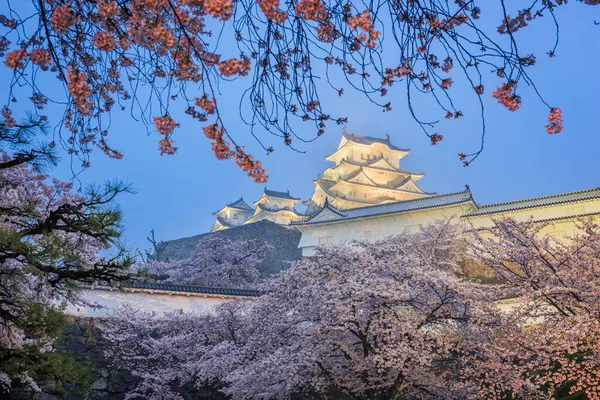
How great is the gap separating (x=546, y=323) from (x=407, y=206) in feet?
51.2

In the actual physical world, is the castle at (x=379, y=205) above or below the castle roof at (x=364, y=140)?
below

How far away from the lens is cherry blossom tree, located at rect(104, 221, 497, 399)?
9.73m

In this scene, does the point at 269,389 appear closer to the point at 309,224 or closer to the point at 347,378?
the point at 347,378

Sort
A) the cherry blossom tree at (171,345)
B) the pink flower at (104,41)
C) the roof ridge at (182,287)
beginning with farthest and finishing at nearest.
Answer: the roof ridge at (182,287), the cherry blossom tree at (171,345), the pink flower at (104,41)

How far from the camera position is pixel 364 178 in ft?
119

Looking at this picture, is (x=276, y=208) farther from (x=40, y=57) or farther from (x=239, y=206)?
(x=40, y=57)

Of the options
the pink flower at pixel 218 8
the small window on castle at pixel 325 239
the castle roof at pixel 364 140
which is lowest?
Result: the pink flower at pixel 218 8

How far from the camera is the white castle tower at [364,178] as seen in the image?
35.8m

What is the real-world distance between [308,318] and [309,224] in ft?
51.1

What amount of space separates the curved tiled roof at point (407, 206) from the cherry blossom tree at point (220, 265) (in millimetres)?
3165

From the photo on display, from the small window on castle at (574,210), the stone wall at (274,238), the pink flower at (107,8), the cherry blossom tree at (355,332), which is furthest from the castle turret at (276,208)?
the pink flower at (107,8)

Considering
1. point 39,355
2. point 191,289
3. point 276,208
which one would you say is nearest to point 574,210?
Result: point 191,289

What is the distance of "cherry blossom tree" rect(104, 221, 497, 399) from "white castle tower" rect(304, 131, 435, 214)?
22.5m

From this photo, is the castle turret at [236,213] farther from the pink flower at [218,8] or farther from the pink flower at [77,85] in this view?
the pink flower at [218,8]
